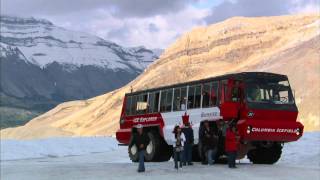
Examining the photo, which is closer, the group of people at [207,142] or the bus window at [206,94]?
the group of people at [207,142]

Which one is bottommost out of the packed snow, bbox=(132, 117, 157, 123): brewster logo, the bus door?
the packed snow

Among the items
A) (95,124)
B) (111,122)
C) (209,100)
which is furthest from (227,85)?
(95,124)

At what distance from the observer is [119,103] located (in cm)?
16688

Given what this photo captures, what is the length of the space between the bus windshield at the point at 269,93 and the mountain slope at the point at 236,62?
3234 inches

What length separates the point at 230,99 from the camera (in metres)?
22.1

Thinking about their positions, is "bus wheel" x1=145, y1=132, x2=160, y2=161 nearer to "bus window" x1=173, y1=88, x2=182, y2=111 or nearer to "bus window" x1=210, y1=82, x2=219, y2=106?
"bus window" x1=173, y1=88, x2=182, y2=111

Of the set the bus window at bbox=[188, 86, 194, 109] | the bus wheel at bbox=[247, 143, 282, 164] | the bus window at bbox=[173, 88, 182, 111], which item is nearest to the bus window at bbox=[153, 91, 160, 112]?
the bus window at bbox=[173, 88, 182, 111]

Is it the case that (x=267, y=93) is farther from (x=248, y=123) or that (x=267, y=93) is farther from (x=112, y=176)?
(x=112, y=176)

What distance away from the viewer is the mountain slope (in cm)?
11664

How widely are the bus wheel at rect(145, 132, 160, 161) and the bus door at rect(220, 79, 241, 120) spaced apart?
4900 millimetres

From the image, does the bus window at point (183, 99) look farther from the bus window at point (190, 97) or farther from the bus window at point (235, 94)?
the bus window at point (235, 94)

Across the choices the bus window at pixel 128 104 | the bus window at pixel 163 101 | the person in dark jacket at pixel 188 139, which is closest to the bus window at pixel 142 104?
the bus window at pixel 128 104

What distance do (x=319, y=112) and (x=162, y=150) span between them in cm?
7802

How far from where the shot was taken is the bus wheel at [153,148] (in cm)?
2600
